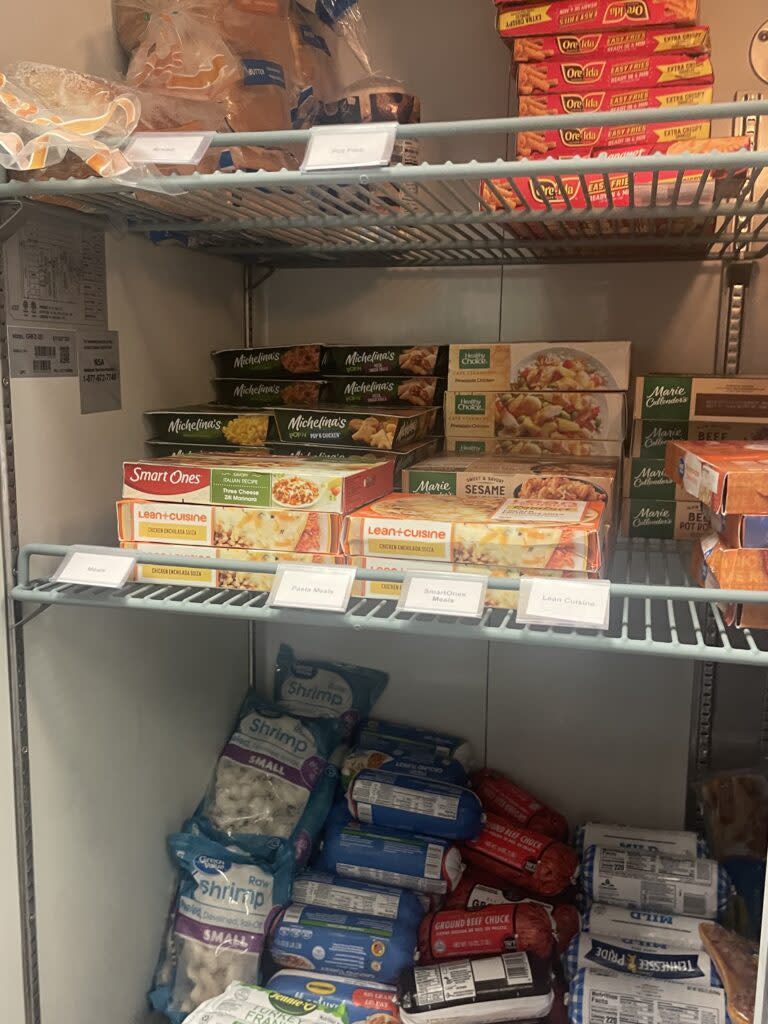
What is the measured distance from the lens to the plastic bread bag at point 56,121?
3.07 feet

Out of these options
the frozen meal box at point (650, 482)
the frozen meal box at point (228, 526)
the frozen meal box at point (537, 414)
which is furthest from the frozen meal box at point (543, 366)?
the frozen meal box at point (228, 526)

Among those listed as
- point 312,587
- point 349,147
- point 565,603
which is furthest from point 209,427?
point 565,603

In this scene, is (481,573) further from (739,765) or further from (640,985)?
(739,765)

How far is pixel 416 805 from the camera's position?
1.56 metres

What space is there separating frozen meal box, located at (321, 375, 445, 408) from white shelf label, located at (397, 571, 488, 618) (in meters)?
0.58

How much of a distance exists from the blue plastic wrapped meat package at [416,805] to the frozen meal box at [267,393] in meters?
0.69

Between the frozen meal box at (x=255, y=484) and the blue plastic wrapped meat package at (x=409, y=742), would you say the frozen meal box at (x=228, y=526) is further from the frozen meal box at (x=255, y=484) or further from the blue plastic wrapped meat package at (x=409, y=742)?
the blue plastic wrapped meat package at (x=409, y=742)

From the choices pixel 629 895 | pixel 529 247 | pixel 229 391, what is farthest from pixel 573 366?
pixel 629 895

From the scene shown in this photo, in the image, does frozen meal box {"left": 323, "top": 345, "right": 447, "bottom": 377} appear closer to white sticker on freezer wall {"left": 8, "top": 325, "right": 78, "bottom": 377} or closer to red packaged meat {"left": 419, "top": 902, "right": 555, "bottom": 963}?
white sticker on freezer wall {"left": 8, "top": 325, "right": 78, "bottom": 377}

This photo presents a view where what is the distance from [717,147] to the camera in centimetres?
100

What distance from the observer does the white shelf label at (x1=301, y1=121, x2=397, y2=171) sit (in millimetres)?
905

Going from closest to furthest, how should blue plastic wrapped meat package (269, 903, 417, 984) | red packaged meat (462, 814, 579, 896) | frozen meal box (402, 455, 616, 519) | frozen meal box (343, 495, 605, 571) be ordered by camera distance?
frozen meal box (343, 495, 605, 571)
frozen meal box (402, 455, 616, 519)
blue plastic wrapped meat package (269, 903, 417, 984)
red packaged meat (462, 814, 579, 896)

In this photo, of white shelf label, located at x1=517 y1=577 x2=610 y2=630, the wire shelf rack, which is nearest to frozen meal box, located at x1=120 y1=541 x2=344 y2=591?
white shelf label, located at x1=517 y1=577 x2=610 y2=630

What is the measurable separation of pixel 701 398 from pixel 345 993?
1.08m
